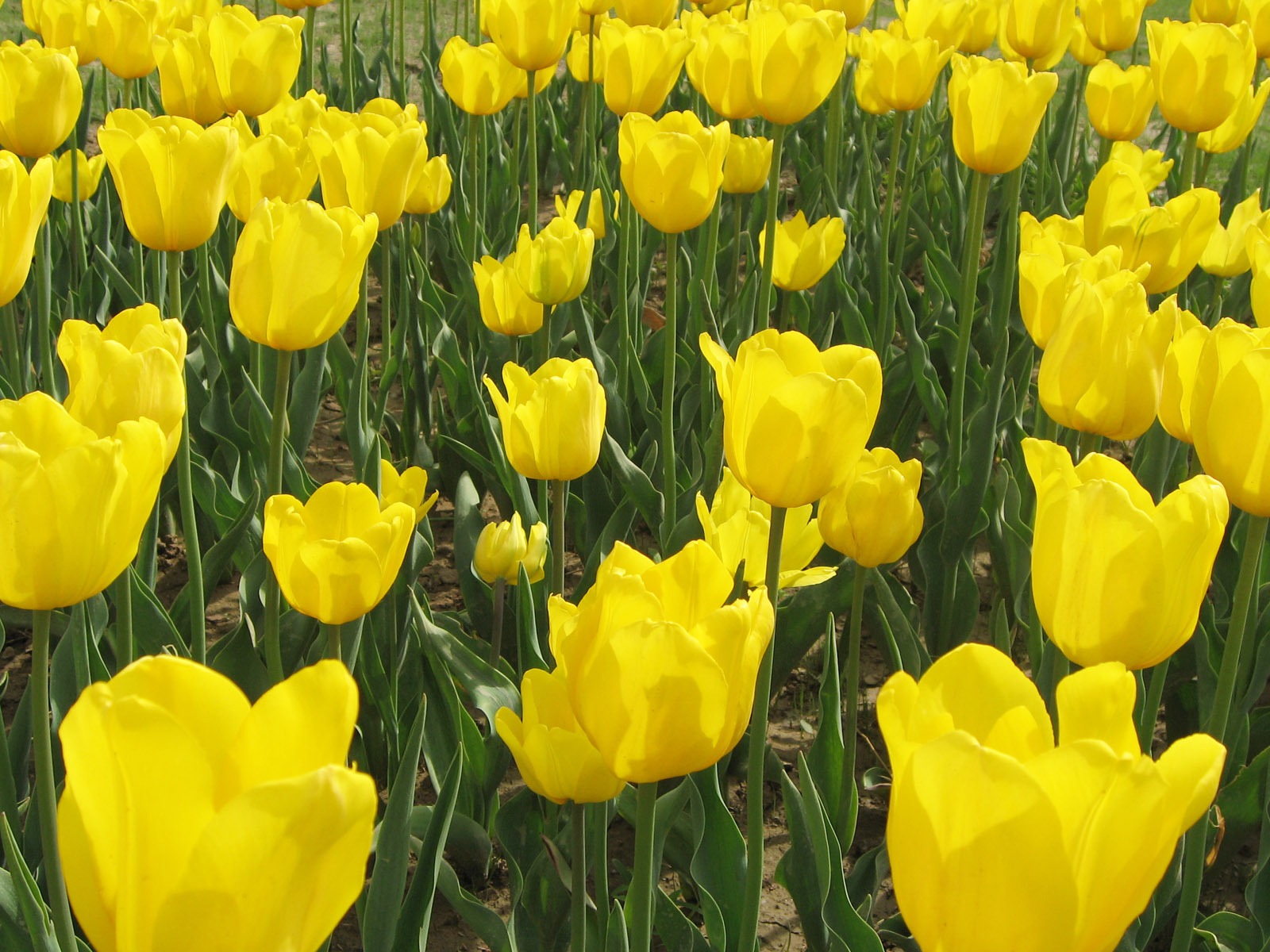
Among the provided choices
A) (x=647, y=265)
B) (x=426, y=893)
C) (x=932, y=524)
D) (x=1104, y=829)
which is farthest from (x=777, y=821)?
(x=647, y=265)

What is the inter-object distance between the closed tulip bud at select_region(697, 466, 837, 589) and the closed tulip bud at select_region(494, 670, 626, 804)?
0.49 metres

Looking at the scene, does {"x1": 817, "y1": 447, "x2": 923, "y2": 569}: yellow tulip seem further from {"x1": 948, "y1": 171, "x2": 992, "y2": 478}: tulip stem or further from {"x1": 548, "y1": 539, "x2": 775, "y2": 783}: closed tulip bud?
{"x1": 948, "y1": 171, "x2": 992, "y2": 478}: tulip stem

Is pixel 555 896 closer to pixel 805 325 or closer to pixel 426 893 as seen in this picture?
pixel 426 893

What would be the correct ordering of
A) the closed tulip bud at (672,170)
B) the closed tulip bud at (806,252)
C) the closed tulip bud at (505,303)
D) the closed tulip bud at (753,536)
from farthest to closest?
the closed tulip bud at (806,252) < the closed tulip bud at (505,303) < the closed tulip bud at (672,170) < the closed tulip bud at (753,536)

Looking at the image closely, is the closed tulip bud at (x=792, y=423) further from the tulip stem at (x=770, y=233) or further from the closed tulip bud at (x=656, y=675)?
the tulip stem at (x=770, y=233)

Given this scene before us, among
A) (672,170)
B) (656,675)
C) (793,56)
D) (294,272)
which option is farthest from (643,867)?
(793,56)

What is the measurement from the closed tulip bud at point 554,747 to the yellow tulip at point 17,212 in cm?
87

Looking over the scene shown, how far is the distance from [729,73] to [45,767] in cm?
184

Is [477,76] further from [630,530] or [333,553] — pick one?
[333,553]

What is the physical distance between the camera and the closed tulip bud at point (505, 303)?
2.48 m

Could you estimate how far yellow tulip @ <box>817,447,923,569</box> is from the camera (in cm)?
157

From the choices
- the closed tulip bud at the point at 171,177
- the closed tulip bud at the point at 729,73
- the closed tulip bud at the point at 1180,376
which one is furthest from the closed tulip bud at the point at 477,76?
the closed tulip bud at the point at 1180,376

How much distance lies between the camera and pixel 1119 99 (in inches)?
122

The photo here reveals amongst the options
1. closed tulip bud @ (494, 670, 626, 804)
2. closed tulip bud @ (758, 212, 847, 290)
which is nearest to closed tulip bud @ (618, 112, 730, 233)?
closed tulip bud @ (758, 212, 847, 290)
